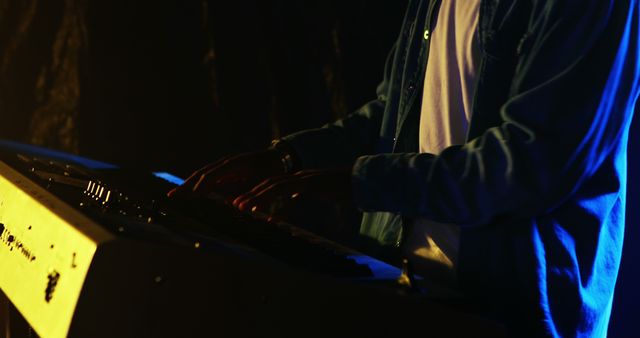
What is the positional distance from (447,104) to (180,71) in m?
1.60

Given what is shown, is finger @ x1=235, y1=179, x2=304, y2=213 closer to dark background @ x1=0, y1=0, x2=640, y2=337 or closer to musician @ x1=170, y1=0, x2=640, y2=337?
musician @ x1=170, y1=0, x2=640, y2=337

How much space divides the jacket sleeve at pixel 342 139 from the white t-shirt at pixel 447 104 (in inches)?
9.9

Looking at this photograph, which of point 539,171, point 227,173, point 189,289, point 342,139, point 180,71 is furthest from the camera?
point 180,71

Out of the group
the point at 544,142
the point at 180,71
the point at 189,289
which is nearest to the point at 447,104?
the point at 544,142

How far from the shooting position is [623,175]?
123cm

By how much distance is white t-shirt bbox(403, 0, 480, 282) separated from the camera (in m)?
1.32

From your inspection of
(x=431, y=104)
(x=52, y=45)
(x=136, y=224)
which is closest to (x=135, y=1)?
(x=52, y=45)

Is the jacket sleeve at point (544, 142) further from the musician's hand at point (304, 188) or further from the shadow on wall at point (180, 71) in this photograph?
the shadow on wall at point (180, 71)

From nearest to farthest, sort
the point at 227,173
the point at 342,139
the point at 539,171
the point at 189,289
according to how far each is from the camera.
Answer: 1. the point at 189,289
2. the point at 539,171
3. the point at 227,173
4. the point at 342,139

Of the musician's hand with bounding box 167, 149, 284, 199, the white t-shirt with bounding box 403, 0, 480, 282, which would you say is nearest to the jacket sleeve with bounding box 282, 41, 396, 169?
the musician's hand with bounding box 167, 149, 284, 199

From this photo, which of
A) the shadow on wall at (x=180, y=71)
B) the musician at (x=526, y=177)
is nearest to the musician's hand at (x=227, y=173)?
the musician at (x=526, y=177)

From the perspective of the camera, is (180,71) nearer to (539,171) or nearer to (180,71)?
(180,71)

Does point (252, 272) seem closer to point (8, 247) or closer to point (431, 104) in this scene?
point (8, 247)

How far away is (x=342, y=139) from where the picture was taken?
1.72m
